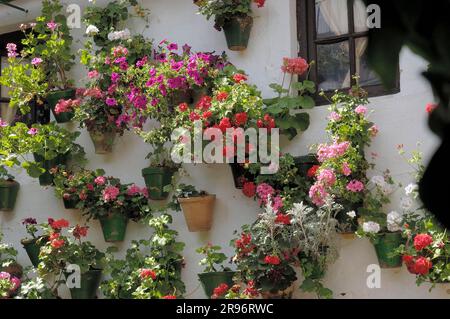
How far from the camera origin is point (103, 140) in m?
5.04

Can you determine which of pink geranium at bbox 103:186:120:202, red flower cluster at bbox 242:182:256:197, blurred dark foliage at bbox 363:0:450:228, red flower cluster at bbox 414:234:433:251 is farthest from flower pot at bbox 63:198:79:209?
blurred dark foliage at bbox 363:0:450:228

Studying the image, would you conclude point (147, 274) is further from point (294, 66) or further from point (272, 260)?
point (294, 66)

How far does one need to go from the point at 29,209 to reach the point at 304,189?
84.4 inches

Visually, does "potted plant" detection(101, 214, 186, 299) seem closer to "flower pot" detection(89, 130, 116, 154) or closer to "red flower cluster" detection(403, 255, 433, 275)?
"flower pot" detection(89, 130, 116, 154)

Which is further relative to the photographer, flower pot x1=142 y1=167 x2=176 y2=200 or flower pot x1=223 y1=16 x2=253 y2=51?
flower pot x1=142 y1=167 x2=176 y2=200

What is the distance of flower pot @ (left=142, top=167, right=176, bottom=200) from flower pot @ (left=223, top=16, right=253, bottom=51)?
85cm

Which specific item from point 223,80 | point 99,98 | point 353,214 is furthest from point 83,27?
point 353,214

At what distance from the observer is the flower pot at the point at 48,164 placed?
5152 mm

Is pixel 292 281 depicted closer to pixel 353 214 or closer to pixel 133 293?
pixel 353 214

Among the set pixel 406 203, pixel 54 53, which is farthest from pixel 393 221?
pixel 54 53

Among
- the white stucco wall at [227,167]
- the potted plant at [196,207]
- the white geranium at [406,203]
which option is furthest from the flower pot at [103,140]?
the white geranium at [406,203]

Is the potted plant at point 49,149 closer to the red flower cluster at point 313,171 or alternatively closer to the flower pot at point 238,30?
the flower pot at point 238,30

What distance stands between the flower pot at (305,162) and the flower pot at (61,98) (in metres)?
1.71

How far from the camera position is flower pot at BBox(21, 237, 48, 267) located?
5039 millimetres
